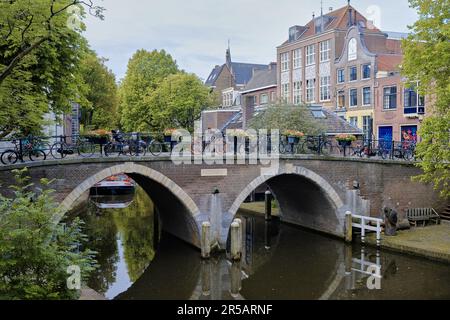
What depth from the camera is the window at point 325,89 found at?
1612 inches

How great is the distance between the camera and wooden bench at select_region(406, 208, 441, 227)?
20.4 meters

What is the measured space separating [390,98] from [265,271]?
848 inches

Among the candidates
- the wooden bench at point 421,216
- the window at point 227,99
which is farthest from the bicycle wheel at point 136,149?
the window at point 227,99

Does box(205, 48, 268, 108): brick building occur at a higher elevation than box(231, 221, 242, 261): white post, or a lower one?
higher

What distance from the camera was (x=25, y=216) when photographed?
7828 millimetres

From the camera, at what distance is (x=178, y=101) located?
1519 inches

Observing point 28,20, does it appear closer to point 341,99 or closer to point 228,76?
point 341,99

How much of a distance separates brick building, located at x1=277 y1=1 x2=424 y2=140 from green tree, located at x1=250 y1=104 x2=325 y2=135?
7025 mm

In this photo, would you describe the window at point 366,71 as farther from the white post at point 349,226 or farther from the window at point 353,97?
the white post at point 349,226

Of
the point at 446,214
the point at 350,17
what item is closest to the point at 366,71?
the point at 350,17

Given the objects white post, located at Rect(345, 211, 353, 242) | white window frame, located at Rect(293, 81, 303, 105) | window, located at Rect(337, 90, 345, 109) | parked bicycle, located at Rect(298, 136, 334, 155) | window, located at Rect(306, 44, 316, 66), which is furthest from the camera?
white window frame, located at Rect(293, 81, 303, 105)

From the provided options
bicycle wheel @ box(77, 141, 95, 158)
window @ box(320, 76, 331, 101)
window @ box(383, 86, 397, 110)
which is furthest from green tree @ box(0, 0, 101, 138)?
window @ box(320, 76, 331, 101)

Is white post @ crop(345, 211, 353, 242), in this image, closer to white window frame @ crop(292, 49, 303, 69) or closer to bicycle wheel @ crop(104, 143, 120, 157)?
bicycle wheel @ crop(104, 143, 120, 157)

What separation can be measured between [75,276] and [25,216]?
1.31 m
